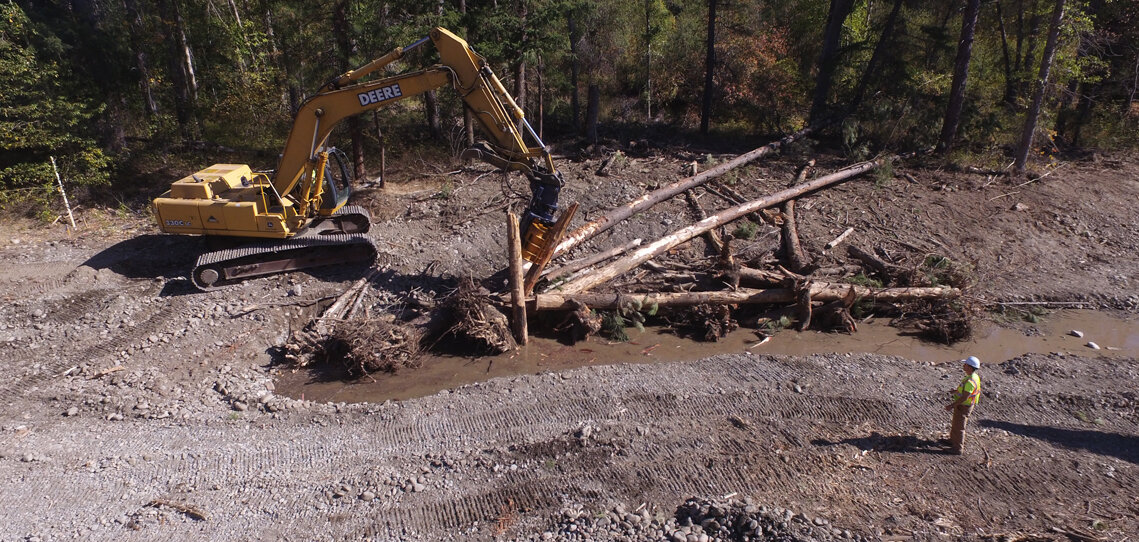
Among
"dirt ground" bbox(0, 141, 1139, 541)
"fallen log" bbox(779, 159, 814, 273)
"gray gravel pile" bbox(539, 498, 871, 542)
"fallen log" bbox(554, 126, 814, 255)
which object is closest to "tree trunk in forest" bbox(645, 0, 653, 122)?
"fallen log" bbox(554, 126, 814, 255)

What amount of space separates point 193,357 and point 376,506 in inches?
187

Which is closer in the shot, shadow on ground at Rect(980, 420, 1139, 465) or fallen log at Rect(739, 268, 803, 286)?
shadow on ground at Rect(980, 420, 1139, 465)

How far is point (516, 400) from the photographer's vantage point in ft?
26.0

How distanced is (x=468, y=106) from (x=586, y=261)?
10.8 ft

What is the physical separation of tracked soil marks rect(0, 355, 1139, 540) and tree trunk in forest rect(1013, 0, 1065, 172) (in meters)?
8.50

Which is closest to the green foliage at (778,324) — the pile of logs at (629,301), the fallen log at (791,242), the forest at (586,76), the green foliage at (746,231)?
the pile of logs at (629,301)

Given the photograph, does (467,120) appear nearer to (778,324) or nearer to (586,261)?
(586,261)

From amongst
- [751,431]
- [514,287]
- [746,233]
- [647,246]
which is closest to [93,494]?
[514,287]

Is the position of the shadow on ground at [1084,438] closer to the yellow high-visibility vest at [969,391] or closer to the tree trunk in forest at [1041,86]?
the yellow high-visibility vest at [969,391]

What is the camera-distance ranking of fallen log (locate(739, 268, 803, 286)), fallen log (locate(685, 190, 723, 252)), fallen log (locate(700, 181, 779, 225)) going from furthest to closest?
fallen log (locate(700, 181, 779, 225)) < fallen log (locate(685, 190, 723, 252)) < fallen log (locate(739, 268, 803, 286))

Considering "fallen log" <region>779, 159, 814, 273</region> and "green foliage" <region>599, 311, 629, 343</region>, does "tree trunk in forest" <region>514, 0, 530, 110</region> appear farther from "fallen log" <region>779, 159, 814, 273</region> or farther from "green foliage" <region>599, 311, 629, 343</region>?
"green foliage" <region>599, 311, 629, 343</region>

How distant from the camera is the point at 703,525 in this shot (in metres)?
5.52

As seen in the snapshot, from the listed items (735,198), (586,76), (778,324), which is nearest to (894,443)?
(778,324)

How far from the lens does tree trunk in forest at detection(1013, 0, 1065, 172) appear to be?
1344cm
